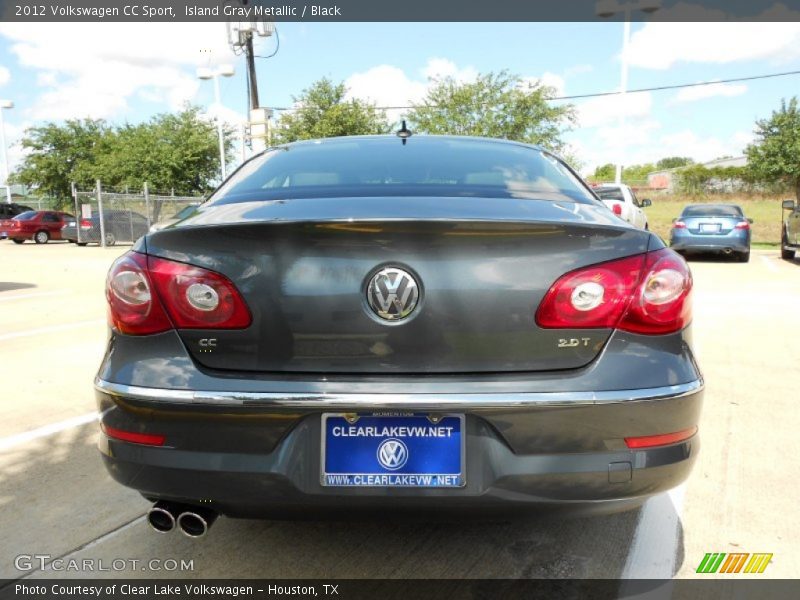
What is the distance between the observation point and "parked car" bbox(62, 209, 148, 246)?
79.3 ft

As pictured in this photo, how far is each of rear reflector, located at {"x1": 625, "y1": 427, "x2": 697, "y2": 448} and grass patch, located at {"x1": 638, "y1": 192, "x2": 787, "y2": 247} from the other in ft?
63.1

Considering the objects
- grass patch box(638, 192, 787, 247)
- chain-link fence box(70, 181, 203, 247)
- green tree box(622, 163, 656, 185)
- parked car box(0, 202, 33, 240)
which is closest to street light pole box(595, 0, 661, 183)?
grass patch box(638, 192, 787, 247)

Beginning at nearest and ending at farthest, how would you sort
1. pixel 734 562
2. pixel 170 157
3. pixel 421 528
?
1. pixel 734 562
2. pixel 421 528
3. pixel 170 157

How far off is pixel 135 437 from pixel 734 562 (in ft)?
6.89

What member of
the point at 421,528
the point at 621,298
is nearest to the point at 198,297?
the point at 621,298

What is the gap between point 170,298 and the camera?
1.94 metres

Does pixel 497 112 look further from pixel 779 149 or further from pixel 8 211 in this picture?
pixel 8 211

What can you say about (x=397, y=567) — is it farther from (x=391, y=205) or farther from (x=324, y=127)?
(x=324, y=127)

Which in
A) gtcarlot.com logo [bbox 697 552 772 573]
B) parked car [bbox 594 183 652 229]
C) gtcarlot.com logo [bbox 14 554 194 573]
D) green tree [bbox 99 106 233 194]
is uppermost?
green tree [bbox 99 106 233 194]

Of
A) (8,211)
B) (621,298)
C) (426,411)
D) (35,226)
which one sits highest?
(8,211)

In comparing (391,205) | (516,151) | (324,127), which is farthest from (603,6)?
(391,205)

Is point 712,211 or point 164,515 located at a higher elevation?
point 712,211

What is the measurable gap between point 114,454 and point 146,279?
1.79ft

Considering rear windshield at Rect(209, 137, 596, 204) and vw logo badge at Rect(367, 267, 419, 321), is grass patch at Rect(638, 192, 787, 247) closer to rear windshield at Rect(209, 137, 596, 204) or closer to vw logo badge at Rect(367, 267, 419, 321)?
rear windshield at Rect(209, 137, 596, 204)
